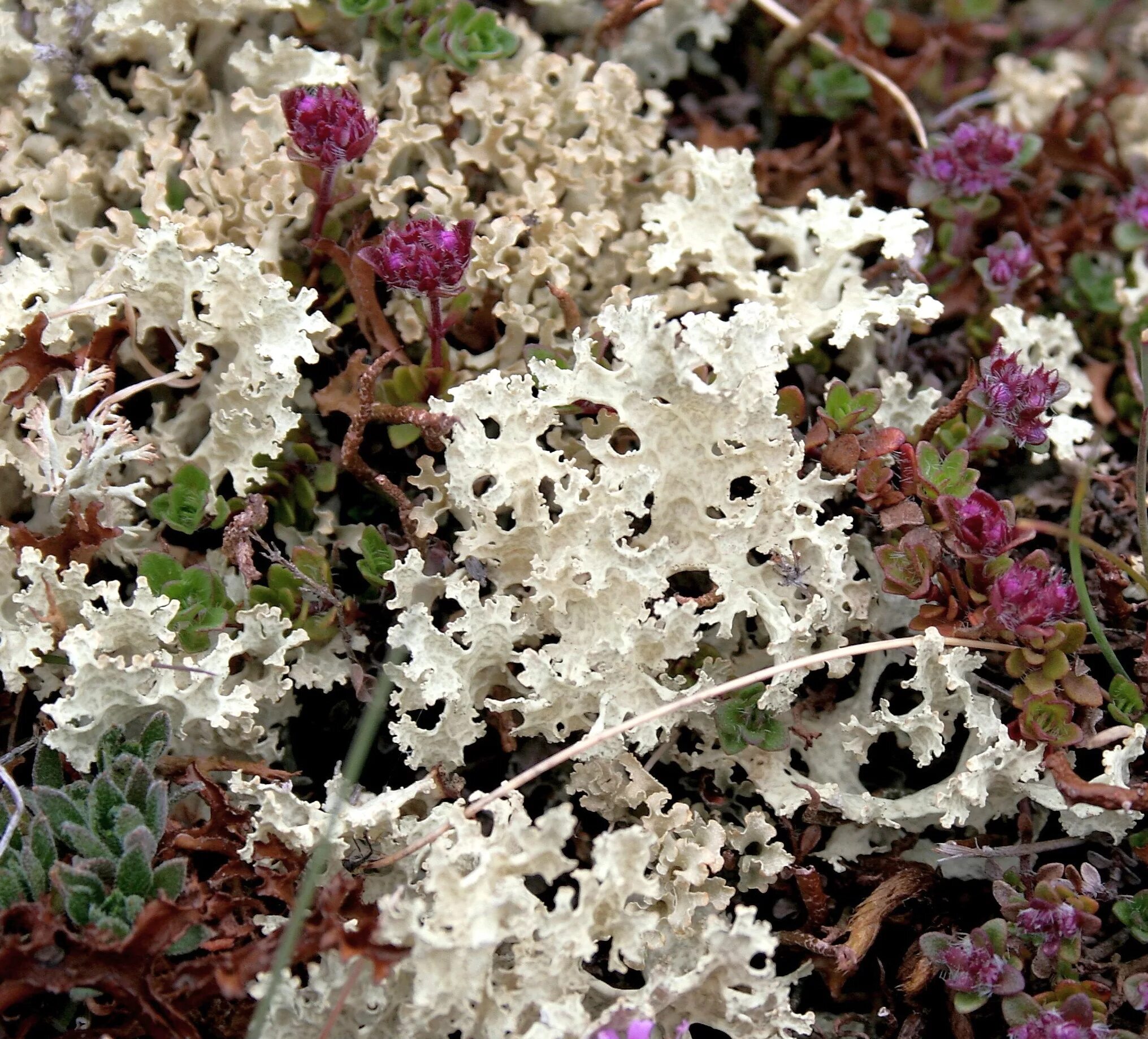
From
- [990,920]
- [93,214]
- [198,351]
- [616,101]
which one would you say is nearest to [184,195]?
[93,214]

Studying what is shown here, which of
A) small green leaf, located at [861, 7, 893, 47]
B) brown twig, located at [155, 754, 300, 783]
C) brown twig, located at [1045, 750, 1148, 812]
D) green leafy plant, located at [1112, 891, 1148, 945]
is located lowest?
brown twig, located at [155, 754, 300, 783]

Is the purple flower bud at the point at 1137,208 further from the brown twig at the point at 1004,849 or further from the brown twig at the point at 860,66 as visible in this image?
the brown twig at the point at 1004,849

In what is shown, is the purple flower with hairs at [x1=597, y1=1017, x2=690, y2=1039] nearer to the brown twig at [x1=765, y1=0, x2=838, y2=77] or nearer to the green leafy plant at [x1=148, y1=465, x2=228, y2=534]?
the green leafy plant at [x1=148, y1=465, x2=228, y2=534]

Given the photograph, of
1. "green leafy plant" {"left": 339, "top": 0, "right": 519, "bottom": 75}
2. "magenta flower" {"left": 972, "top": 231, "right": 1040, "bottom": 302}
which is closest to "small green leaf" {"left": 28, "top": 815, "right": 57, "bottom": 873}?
"green leafy plant" {"left": 339, "top": 0, "right": 519, "bottom": 75}

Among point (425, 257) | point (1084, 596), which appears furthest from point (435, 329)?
point (1084, 596)

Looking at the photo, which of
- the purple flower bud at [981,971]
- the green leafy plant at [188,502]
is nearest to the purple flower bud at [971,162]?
the purple flower bud at [981,971]

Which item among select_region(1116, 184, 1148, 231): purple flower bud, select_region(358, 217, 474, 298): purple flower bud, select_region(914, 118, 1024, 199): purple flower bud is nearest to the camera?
select_region(358, 217, 474, 298): purple flower bud
